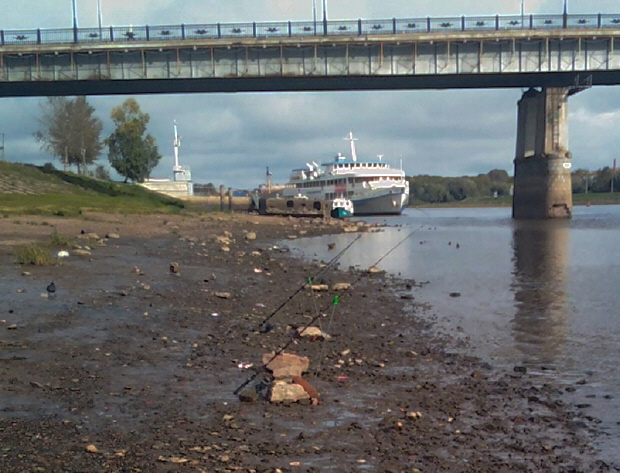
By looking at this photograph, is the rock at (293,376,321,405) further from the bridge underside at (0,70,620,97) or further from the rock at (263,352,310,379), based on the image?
the bridge underside at (0,70,620,97)

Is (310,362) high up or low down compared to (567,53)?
down

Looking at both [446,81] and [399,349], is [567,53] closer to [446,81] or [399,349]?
[446,81]

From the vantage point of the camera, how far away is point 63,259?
12.9 metres

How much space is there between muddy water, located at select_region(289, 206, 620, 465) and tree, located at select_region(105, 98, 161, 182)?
2232 inches

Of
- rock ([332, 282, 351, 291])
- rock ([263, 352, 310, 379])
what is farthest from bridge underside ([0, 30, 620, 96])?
rock ([263, 352, 310, 379])

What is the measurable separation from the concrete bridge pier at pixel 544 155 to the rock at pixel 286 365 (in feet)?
188

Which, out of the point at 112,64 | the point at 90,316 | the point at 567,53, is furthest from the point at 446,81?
the point at 90,316

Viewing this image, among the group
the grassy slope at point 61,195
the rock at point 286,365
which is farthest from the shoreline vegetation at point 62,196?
the rock at point 286,365

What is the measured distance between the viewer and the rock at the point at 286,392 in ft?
18.4

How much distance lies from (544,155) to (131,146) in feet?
156

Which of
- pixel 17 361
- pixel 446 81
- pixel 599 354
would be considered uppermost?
pixel 446 81

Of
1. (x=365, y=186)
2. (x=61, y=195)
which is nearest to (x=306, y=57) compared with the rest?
(x=61, y=195)

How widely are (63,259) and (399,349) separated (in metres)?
7.61

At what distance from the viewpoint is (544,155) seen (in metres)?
60.6
